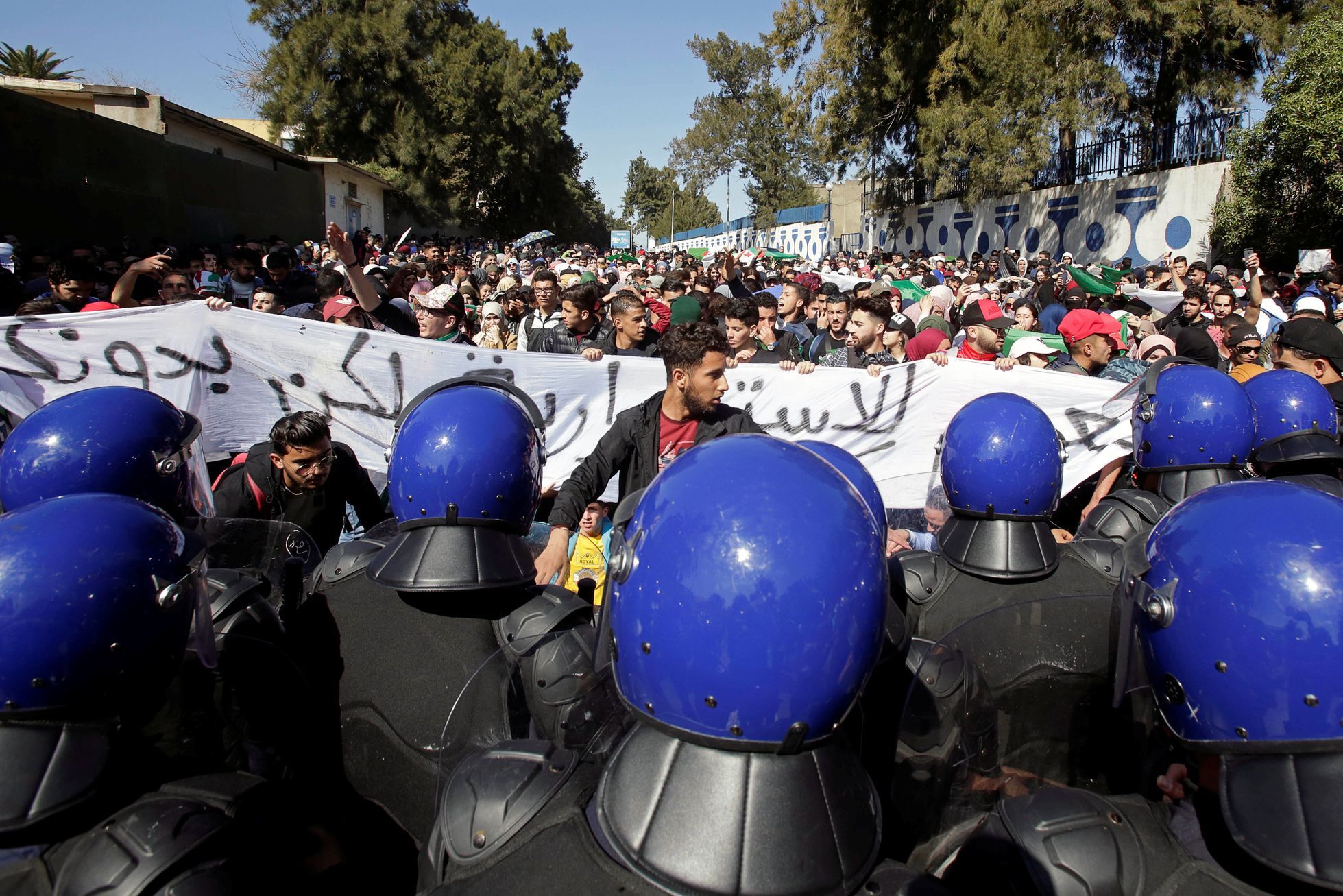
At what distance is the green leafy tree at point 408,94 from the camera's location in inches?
1359

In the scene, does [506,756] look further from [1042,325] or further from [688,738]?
[1042,325]

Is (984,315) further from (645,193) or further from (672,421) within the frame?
(645,193)

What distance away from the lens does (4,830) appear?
1.24 m

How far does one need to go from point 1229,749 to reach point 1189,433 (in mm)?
2134

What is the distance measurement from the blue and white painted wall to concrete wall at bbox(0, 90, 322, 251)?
796 inches

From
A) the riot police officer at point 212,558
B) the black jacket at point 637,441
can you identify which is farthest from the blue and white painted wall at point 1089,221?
the riot police officer at point 212,558

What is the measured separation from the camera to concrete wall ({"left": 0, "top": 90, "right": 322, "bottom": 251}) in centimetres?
1230

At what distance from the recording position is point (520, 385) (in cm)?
521

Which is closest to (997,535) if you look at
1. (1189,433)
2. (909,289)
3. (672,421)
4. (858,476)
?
(858,476)

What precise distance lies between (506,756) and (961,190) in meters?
28.4

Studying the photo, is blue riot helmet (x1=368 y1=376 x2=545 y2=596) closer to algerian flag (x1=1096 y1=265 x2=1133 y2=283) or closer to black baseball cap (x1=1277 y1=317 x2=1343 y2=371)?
black baseball cap (x1=1277 y1=317 x2=1343 y2=371)

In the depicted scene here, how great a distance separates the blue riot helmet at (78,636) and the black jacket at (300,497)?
195cm

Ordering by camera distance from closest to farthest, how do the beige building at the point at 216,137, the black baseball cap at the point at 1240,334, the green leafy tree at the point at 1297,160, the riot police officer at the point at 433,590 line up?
the riot police officer at the point at 433,590, the black baseball cap at the point at 1240,334, the green leafy tree at the point at 1297,160, the beige building at the point at 216,137

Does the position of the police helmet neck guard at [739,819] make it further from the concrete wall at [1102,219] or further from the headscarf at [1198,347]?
the concrete wall at [1102,219]
